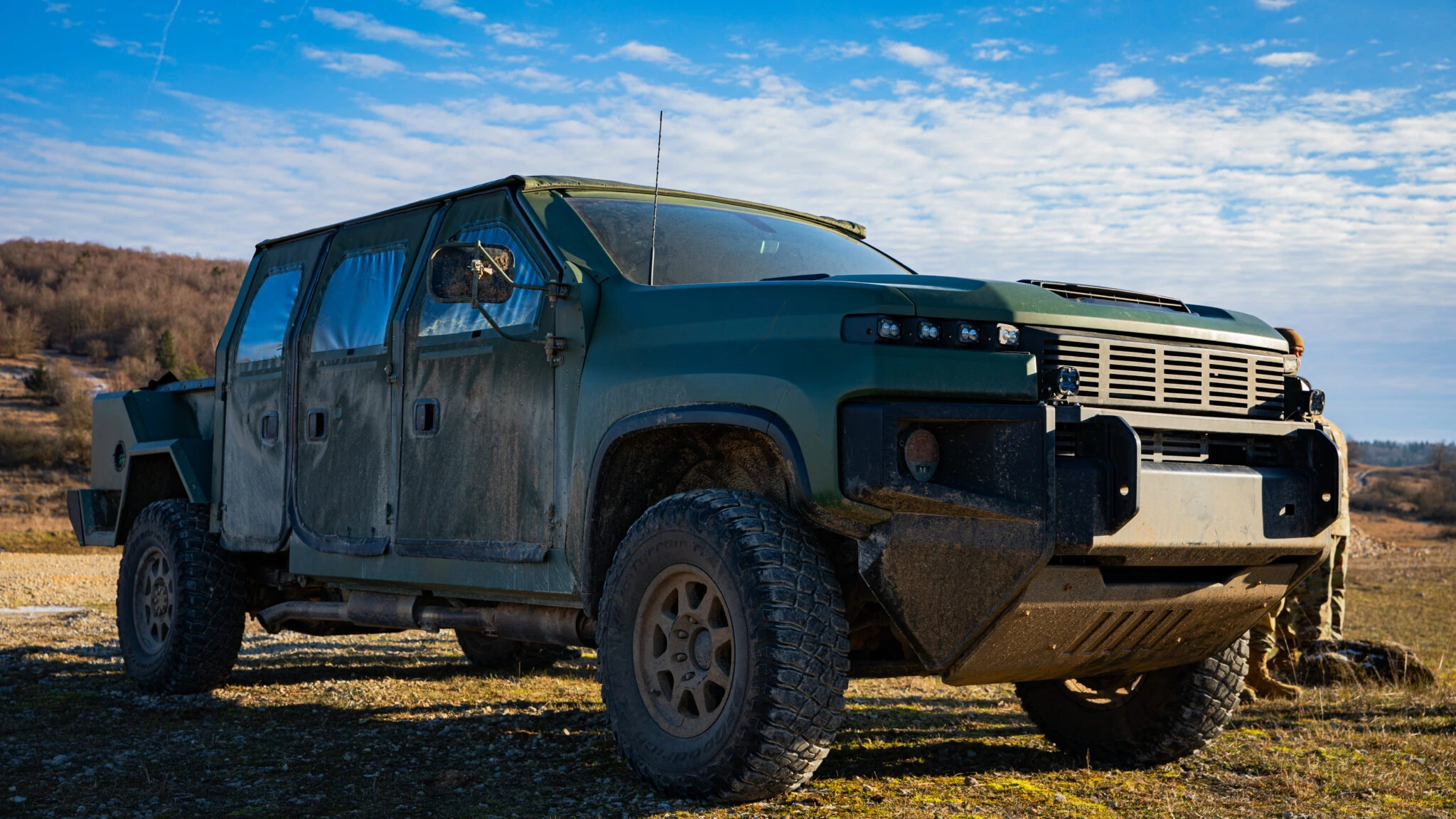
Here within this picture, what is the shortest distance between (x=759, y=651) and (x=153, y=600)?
190 inches

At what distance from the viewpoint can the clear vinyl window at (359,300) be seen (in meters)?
5.88

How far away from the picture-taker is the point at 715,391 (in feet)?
13.4

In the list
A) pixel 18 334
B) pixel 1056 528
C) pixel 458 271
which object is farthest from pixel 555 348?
pixel 18 334

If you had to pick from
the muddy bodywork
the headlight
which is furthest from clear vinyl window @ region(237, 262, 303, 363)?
the headlight

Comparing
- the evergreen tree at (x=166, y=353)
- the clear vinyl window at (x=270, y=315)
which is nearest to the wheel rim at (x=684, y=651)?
Result: the clear vinyl window at (x=270, y=315)

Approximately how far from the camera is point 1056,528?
3.57 metres

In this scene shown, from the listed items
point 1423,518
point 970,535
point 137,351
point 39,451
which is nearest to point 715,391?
point 970,535

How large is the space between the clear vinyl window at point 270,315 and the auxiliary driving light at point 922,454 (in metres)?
4.11

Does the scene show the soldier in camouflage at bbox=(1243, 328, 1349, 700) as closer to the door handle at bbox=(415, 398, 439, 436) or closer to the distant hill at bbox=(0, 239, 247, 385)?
the door handle at bbox=(415, 398, 439, 436)

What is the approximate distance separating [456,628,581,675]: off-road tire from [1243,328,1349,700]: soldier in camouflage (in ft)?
14.5

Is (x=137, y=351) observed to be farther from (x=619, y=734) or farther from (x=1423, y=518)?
(x=619, y=734)

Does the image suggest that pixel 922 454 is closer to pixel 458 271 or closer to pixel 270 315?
pixel 458 271

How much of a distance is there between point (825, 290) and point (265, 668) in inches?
231

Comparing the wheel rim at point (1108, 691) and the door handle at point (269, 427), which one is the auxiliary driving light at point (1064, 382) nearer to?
the wheel rim at point (1108, 691)
